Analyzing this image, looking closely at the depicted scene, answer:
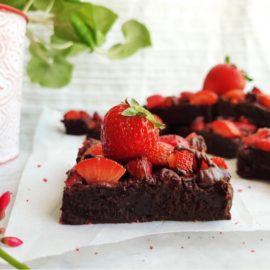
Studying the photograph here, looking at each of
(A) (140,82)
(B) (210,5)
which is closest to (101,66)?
(A) (140,82)

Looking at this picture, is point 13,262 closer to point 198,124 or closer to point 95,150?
point 95,150

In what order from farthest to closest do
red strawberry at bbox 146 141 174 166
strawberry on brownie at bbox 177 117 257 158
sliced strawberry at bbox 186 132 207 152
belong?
strawberry on brownie at bbox 177 117 257 158 → sliced strawberry at bbox 186 132 207 152 → red strawberry at bbox 146 141 174 166

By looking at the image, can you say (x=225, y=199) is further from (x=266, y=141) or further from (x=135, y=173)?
(x=266, y=141)

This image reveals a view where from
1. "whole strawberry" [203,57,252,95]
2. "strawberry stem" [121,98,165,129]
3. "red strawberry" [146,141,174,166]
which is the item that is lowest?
"red strawberry" [146,141,174,166]

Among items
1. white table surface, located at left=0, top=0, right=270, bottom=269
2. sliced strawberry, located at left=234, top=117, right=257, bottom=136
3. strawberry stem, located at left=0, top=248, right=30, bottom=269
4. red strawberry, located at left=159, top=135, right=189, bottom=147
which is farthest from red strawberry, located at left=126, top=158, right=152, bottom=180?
white table surface, located at left=0, top=0, right=270, bottom=269

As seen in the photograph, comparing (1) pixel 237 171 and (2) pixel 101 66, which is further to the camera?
(2) pixel 101 66

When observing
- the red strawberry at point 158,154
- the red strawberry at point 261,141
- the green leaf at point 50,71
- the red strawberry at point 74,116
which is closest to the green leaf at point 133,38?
the green leaf at point 50,71

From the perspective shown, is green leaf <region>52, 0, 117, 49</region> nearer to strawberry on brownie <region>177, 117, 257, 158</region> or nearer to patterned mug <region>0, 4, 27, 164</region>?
patterned mug <region>0, 4, 27, 164</region>

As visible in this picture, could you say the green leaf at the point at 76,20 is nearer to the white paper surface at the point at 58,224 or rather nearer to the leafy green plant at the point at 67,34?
the leafy green plant at the point at 67,34
